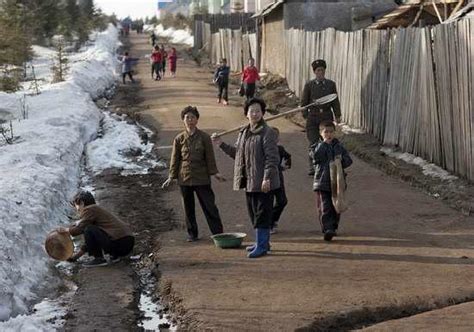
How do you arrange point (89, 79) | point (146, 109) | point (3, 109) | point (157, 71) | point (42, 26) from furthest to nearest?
point (42, 26), point (157, 71), point (89, 79), point (146, 109), point (3, 109)

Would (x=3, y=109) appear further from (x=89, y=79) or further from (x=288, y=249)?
(x=288, y=249)

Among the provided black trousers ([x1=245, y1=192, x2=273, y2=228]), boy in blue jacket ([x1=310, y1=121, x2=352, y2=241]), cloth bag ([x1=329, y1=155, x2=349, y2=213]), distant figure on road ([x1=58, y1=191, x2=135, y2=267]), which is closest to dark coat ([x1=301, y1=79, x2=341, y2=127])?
boy in blue jacket ([x1=310, y1=121, x2=352, y2=241])

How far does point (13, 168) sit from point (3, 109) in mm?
7879

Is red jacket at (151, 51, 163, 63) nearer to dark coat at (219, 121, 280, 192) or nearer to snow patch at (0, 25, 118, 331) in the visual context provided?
snow patch at (0, 25, 118, 331)

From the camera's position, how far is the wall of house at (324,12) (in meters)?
25.6

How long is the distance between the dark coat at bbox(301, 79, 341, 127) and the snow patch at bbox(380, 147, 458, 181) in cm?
161

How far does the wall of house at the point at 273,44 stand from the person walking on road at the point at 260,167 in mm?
17870

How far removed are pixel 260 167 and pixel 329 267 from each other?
4.01ft

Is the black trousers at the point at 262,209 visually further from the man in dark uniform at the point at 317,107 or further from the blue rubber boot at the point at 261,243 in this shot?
the man in dark uniform at the point at 317,107

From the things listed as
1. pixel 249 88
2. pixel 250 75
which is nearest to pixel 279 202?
pixel 250 75

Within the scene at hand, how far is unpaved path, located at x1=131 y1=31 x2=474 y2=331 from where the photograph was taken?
5.80 metres

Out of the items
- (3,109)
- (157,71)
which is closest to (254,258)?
(3,109)

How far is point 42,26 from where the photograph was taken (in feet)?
138

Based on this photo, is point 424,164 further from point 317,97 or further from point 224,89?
point 224,89
